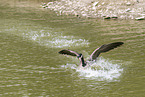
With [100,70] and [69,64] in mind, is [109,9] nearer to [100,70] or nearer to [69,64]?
[69,64]

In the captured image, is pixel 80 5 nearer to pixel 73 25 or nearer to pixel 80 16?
pixel 80 16

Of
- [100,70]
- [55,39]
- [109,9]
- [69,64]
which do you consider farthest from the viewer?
[109,9]

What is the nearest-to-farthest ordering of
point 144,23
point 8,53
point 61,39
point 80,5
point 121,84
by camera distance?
point 121,84 < point 8,53 < point 61,39 < point 144,23 < point 80,5

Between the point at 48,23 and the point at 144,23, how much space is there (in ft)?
32.3

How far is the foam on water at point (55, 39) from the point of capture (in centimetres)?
1636

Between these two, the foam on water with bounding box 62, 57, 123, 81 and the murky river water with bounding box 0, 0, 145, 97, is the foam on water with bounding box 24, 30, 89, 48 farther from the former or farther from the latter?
the foam on water with bounding box 62, 57, 123, 81

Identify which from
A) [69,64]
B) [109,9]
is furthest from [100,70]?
[109,9]

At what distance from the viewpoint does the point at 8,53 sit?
14.0 m

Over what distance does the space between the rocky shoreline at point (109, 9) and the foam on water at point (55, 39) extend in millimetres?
9220

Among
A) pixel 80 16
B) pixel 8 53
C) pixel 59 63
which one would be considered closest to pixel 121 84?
pixel 59 63

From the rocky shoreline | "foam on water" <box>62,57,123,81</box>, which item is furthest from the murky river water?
the rocky shoreline

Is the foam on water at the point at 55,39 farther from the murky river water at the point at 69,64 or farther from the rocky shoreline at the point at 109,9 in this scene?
the rocky shoreline at the point at 109,9

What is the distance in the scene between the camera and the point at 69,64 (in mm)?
12312

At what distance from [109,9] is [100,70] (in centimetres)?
1883
